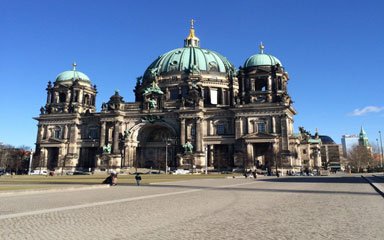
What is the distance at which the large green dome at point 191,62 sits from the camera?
4087 inches

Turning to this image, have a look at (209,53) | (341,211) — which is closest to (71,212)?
(341,211)

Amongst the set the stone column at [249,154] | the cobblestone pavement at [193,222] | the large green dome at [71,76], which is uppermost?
the large green dome at [71,76]

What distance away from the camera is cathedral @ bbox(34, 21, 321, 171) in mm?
82375

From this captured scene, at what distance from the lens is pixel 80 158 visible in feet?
316

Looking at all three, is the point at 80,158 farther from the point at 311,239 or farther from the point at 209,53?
the point at 311,239

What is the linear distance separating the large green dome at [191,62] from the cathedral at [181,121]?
0.32 metres

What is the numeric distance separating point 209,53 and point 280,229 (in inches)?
4083

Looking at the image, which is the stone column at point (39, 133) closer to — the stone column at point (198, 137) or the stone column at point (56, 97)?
the stone column at point (56, 97)

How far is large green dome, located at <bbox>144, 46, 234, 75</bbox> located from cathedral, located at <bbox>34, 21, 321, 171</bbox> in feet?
1.05

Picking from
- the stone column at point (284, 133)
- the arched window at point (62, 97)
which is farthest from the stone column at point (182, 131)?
the arched window at point (62, 97)

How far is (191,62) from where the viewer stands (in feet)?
341

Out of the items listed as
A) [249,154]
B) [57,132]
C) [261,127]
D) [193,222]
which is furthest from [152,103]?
[193,222]

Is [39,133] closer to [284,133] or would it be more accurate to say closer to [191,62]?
[191,62]

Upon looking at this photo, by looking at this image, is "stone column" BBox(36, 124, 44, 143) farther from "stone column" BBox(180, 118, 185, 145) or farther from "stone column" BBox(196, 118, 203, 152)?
"stone column" BBox(196, 118, 203, 152)
